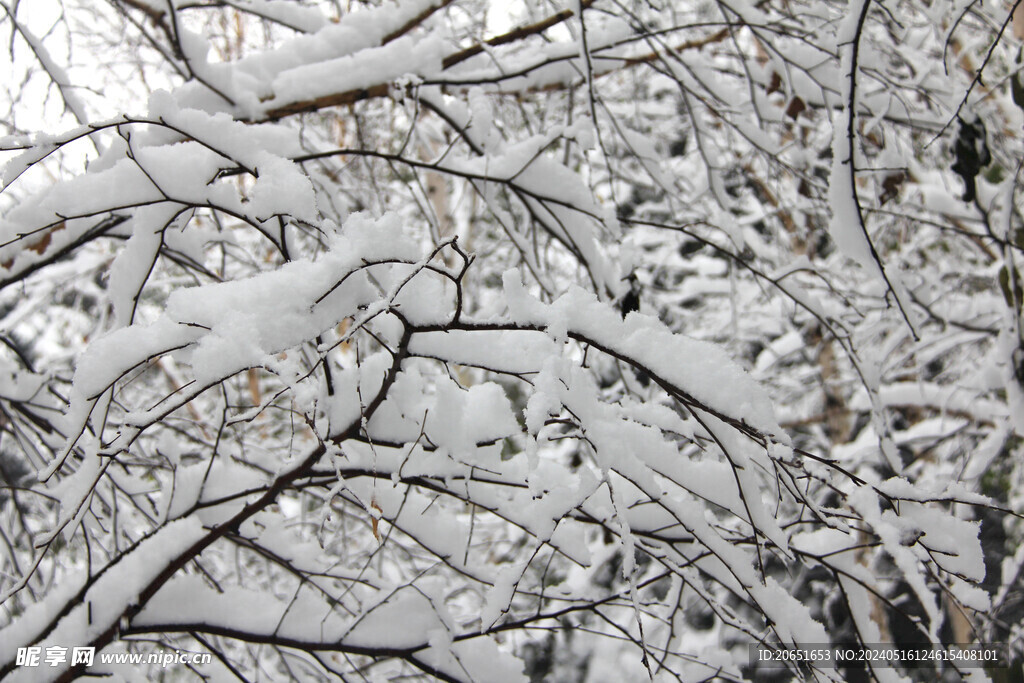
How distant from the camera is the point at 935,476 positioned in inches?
144

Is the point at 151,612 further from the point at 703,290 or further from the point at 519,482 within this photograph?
the point at 703,290

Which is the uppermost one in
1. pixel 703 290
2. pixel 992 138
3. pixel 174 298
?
pixel 703 290

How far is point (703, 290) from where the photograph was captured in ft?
17.8

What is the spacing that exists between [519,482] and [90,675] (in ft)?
2.39

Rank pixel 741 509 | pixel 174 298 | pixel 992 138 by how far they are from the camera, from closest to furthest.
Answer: pixel 174 298, pixel 741 509, pixel 992 138

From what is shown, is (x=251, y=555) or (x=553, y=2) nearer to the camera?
(x=553, y=2)

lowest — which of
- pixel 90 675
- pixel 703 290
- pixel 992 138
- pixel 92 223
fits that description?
pixel 90 675

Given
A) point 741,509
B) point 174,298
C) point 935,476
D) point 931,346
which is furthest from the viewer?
point 935,476

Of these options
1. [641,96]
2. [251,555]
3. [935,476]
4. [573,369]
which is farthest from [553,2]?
[641,96]

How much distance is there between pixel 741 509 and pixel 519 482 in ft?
1.12

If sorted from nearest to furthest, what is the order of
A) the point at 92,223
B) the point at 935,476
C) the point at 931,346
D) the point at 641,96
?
the point at 92,223 → the point at 931,346 → the point at 935,476 → the point at 641,96

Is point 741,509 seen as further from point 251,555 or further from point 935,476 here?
point 935,476

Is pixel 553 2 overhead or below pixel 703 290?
below

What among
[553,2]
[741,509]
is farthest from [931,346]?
[741,509]
